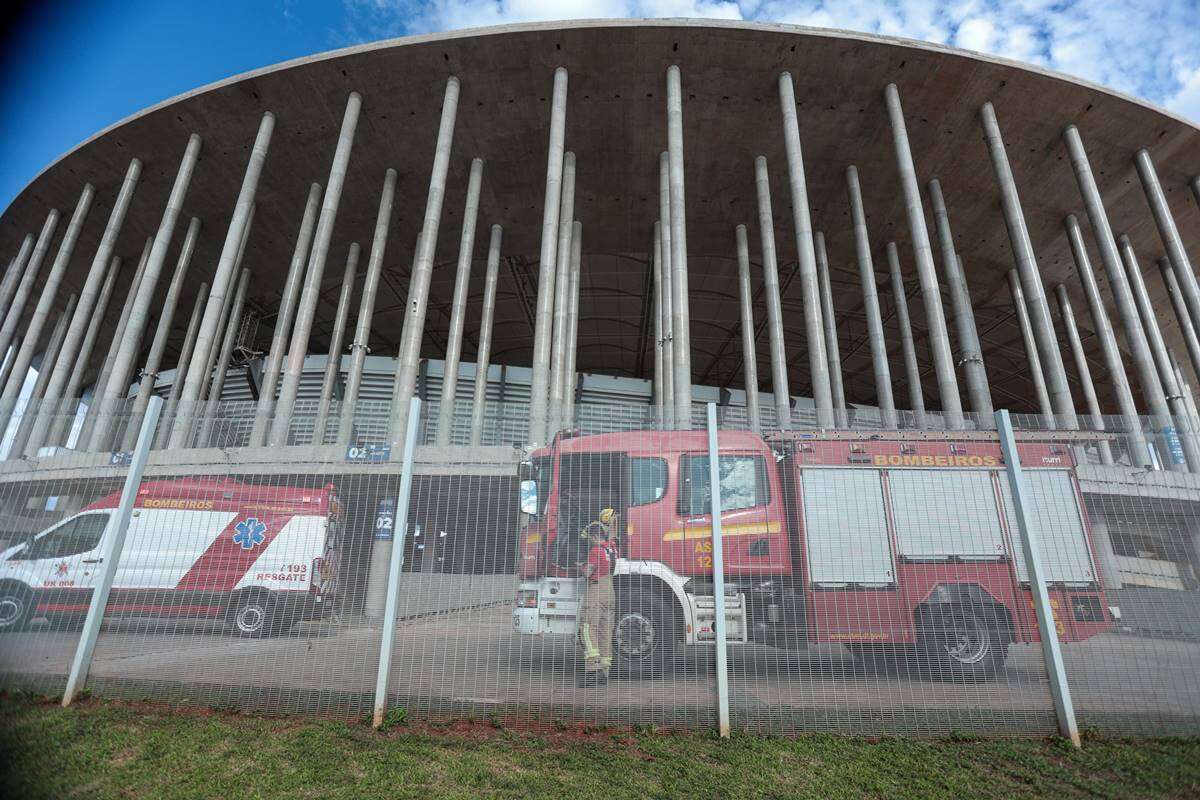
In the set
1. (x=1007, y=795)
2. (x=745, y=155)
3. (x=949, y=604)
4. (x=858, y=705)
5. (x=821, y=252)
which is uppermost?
(x=745, y=155)

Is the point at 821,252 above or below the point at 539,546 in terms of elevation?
above

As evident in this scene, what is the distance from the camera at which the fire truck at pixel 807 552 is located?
5109 mm

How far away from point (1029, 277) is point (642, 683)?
1834 centimetres

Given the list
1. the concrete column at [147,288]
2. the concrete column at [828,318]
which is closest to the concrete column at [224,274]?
the concrete column at [147,288]

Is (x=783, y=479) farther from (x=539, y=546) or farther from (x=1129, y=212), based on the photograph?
(x=1129, y=212)

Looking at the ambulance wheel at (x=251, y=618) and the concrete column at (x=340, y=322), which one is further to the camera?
the concrete column at (x=340, y=322)

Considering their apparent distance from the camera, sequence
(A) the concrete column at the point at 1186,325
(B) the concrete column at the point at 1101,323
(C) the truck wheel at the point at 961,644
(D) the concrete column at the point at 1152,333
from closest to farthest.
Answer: (C) the truck wheel at the point at 961,644, (B) the concrete column at the point at 1101,323, (D) the concrete column at the point at 1152,333, (A) the concrete column at the point at 1186,325

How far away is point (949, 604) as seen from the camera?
17.1 feet

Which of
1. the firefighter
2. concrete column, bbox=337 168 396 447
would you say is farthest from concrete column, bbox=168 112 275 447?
the firefighter

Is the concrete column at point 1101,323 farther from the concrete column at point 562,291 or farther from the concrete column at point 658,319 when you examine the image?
the concrete column at point 562,291

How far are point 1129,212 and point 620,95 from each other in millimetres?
19847

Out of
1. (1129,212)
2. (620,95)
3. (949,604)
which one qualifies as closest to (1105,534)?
(949,604)

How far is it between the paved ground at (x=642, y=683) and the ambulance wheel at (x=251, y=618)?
0.12 meters

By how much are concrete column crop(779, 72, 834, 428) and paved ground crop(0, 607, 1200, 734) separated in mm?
11069
